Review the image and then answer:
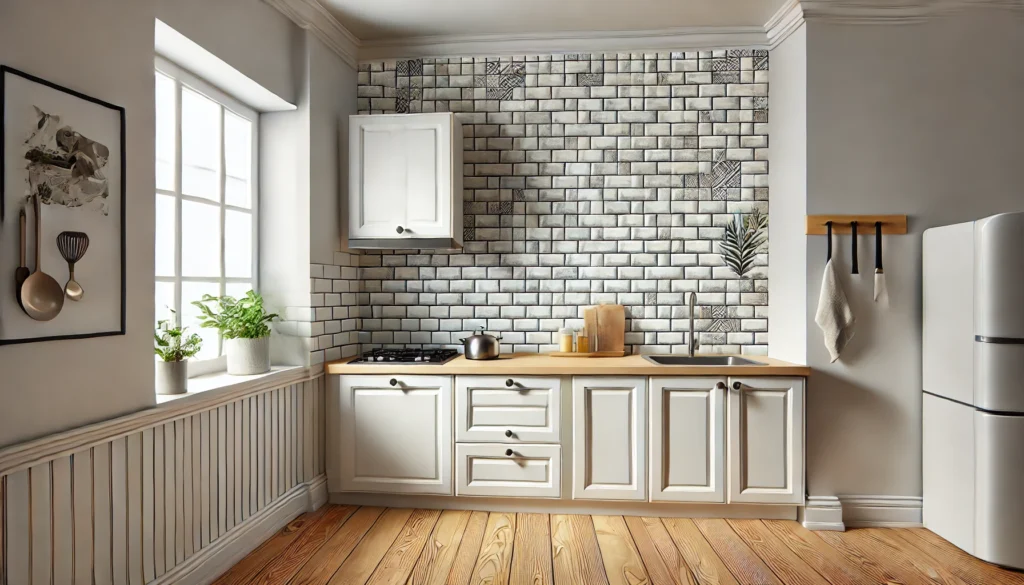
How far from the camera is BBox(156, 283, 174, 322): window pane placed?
244 centimetres

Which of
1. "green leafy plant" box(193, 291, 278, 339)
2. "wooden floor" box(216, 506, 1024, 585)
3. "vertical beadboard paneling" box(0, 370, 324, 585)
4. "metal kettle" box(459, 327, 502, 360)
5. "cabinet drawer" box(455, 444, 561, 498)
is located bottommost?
"wooden floor" box(216, 506, 1024, 585)

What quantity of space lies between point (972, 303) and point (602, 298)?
71.3 inches

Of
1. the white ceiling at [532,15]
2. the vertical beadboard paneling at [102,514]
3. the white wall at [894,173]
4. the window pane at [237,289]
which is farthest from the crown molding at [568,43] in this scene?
the vertical beadboard paneling at [102,514]

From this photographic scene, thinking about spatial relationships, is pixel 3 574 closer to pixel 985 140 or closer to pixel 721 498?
pixel 721 498

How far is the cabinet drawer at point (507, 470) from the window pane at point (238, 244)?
1483 millimetres

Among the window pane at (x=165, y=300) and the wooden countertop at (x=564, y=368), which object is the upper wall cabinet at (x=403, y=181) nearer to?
the wooden countertop at (x=564, y=368)

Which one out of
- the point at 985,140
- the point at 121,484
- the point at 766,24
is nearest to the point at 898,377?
the point at 985,140

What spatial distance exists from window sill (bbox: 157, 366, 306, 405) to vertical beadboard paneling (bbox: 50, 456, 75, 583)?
1.36ft

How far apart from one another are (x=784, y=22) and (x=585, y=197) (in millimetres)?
1456

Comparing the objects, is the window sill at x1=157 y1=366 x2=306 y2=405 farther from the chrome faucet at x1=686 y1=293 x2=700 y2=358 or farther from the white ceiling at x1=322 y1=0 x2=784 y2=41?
the chrome faucet at x1=686 y1=293 x2=700 y2=358

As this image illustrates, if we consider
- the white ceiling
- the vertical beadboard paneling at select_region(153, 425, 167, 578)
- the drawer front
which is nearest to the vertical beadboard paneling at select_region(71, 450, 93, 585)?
the vertical beadboard paneling at select_region(153, 425, 167, 578)

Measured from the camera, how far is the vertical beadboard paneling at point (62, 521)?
1711 millimetres

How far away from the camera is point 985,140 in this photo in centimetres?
300

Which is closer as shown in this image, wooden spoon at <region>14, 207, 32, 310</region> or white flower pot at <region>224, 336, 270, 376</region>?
wooden spoon at <region>14, 207, 32, 310</region>
